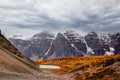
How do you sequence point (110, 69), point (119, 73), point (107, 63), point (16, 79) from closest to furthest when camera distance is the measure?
point (16, 79)
point (119, 73)
point (110, 69)
point (107, 63)

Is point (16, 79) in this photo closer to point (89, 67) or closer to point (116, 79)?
point (116, 79)

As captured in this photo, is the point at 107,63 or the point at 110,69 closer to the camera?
the point at 110,69

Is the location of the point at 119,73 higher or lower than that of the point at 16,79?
lower

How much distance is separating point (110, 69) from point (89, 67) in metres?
36.1

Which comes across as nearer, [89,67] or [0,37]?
[89,67]

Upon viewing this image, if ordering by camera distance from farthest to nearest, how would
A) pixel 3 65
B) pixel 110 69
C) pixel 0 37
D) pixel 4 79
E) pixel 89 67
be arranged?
pixel 0 37, pixel 89 67, pixel 110 69, pixel 3 65, pixel 4 79

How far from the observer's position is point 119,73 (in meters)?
85.0

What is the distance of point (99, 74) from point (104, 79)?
33.4ft

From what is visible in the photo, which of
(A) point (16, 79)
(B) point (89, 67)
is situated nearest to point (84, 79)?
(A) point (16, 79)

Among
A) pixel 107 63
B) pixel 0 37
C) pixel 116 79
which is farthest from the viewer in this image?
pixel 0 37

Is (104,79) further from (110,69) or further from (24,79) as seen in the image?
(24,79)

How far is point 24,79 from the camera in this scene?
63.6m

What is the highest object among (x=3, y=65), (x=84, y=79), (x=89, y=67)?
(x=3, y=65)

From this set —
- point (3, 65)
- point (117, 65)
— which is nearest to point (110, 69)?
point (117, 65)
